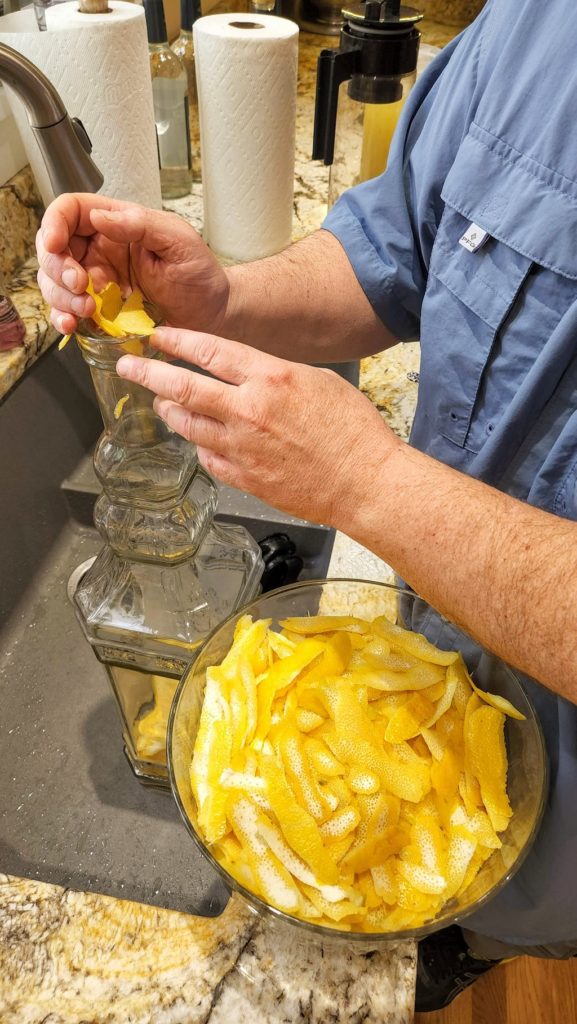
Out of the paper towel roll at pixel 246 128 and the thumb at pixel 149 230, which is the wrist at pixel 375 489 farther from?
the paper towel roll at pixel 246 128

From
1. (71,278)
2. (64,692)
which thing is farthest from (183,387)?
(64,692)

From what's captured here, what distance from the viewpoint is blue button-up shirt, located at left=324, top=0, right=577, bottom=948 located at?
56 cm

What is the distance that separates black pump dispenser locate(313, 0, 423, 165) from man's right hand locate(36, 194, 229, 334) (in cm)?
43

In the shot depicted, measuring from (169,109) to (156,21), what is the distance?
0.13 meters

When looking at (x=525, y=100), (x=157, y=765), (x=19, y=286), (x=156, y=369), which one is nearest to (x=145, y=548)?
(x=156, y=369)

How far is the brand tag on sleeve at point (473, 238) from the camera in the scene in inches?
24.3

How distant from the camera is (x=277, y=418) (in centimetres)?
50

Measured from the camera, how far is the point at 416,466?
19.8 inches

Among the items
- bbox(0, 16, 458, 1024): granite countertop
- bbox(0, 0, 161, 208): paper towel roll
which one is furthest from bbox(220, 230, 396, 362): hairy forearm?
bbox(0, 16, 458, 1024): granite countertop

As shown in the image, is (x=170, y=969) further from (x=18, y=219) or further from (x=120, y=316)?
(x=18, y=219)

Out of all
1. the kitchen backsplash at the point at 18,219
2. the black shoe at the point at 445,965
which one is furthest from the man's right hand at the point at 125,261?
the black shoe at the point at 445,965

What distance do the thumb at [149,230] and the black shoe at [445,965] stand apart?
1009mm

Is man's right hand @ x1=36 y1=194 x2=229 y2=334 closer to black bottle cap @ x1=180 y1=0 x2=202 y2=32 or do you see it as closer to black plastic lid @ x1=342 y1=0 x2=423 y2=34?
black plastic lid @ x1=342 y1=0 x2=423 y2=34

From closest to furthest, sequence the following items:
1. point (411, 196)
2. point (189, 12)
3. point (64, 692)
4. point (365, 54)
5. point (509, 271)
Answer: point (509, 271), point (411, 196), point (64, 692), point (365, 54), point (189, 12)
